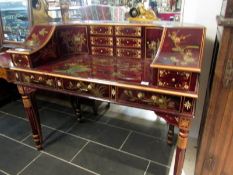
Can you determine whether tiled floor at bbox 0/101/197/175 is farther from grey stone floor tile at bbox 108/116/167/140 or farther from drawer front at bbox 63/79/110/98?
drawer front at bbox 63/79/110/98

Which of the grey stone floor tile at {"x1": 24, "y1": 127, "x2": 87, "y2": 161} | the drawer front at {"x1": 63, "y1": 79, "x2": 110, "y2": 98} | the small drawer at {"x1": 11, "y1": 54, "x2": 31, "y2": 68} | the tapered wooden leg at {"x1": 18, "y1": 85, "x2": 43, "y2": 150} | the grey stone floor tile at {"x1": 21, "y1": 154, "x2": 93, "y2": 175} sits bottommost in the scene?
the grey stone floor tile at {"x1": 21, "y1": 154, "x2": 93, "y2": 175}

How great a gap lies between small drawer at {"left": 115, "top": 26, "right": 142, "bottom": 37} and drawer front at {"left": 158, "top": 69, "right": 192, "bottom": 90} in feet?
1.58

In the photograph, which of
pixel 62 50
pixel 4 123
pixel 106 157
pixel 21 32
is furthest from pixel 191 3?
pixel 4 123

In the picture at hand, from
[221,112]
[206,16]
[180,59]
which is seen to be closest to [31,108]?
[180,59]

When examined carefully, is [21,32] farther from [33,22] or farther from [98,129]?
[98,129]

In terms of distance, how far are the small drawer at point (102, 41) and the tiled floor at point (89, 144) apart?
0.88m

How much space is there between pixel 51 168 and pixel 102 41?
1044 mm

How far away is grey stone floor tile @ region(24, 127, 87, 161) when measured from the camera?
1662 mm

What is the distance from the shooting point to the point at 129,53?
4.56ft

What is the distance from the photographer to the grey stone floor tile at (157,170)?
1.45 metres

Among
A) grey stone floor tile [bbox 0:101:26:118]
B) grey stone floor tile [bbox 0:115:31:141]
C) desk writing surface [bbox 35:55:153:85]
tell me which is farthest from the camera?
grey stone floor tile [bbox 0:101:26:118]

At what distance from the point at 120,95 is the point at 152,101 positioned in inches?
6.9

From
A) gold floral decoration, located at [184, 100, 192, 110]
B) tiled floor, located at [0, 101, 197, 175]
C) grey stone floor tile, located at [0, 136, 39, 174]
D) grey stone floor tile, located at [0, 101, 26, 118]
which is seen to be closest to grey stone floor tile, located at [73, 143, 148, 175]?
tiled floor, located at [0, 101, 197, 175]

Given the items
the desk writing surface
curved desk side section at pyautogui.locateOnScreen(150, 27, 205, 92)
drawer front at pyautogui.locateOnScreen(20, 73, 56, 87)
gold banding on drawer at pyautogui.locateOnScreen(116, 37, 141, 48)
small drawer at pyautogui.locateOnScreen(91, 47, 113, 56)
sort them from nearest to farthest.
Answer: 1. curved desk side section at pyautogui.locateOnScreen(150, 27, 205, 92)
2. the desk writing surface
3. drawer front at pyautogui.locateOnScreen(20, 73, 56, 87)
4. gold banding on drawer at pyautogui.locateOnScreen(116, 37, 141, 48)
5. small drawer at pyautogui.locateOnScreen(91, 47, 113, 56)
